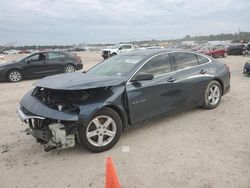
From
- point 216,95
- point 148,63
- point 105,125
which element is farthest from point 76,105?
point 216,95

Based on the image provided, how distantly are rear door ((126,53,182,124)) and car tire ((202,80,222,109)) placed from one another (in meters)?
1.03

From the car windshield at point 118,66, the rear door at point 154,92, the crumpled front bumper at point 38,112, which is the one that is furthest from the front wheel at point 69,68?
the crumpled front bumper at point 38,112

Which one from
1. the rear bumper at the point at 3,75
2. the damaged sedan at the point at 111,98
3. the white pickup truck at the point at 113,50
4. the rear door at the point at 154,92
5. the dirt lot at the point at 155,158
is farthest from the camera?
the white pickup truck at the point at 113,50

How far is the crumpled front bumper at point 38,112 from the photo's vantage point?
423 centimetres

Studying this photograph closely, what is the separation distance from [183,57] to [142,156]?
9.28 feet

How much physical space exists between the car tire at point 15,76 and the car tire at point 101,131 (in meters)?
10.2

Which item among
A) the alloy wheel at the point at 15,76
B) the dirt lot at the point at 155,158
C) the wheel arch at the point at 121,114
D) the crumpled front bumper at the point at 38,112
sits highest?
the crumpled front bumper at the point at 38,112

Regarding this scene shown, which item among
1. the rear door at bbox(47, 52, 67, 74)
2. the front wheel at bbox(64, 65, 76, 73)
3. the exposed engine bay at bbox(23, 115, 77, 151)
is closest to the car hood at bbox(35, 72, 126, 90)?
the exposed engine bay at bbox(23, 115, 77, 151)

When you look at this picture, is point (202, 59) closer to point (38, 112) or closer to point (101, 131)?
point (101, 131)

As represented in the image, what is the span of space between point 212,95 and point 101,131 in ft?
11.0

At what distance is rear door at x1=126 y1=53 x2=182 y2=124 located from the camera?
5.04 metres

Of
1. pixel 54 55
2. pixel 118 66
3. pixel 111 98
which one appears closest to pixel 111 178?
pixel 111 98

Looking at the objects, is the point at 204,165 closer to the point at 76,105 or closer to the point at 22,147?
the point at 76,105

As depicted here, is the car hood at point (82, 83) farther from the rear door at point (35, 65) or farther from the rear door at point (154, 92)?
the rear door at point (35, 65)
